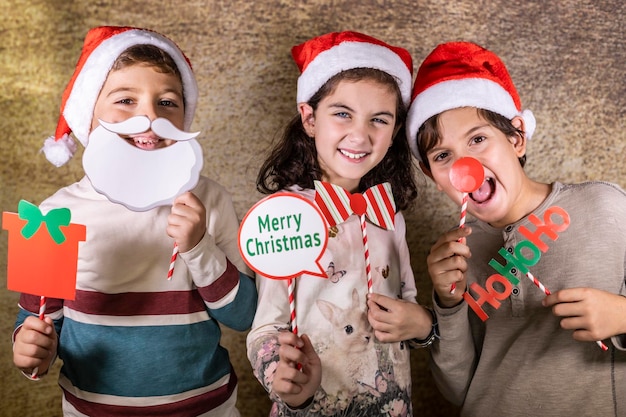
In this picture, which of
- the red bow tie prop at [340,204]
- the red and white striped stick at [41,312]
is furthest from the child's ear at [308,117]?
the red and white striped stick at [41,312]

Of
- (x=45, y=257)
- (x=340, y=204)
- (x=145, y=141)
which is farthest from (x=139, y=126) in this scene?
(x=340, y=204)

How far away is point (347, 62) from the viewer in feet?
3.84

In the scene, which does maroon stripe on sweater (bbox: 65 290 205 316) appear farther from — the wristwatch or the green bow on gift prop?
the wristwatch

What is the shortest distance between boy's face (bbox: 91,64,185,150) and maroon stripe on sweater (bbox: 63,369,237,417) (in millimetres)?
455

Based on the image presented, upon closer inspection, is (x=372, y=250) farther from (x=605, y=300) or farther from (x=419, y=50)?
(x=419, y=50)

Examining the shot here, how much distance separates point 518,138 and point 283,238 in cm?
55

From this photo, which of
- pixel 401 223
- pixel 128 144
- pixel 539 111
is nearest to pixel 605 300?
pixel 401 223

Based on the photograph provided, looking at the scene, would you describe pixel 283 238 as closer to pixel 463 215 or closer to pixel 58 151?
pixel 463 215

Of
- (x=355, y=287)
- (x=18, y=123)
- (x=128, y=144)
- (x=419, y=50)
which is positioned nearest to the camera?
(x=128, y=144)

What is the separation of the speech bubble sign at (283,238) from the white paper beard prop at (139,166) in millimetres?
133

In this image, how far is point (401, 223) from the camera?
1.28 m

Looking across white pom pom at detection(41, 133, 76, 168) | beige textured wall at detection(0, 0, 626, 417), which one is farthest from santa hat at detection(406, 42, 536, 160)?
white pom pom at detection(41, 133, 76, 168)

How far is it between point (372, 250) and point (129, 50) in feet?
1.98

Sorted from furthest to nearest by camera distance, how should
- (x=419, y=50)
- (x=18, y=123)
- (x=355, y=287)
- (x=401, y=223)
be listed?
1. (x=419, y=50)
2. (x=18, y=123)
3. (x=401, y=223)
4. (x=355, y=287)
